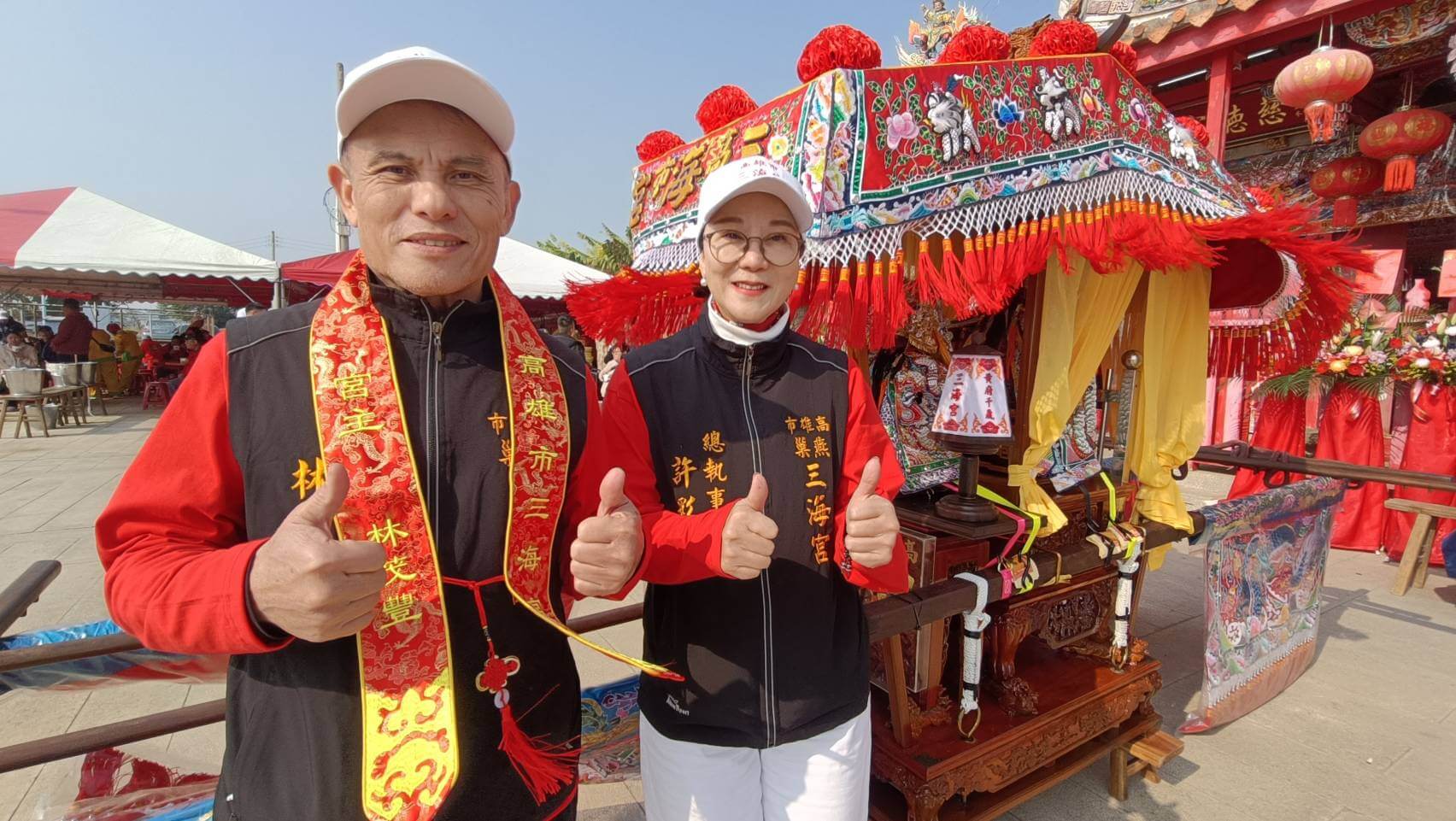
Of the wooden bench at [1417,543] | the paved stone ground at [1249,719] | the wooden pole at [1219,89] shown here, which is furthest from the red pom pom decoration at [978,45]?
the wooden pole at [1219,89]

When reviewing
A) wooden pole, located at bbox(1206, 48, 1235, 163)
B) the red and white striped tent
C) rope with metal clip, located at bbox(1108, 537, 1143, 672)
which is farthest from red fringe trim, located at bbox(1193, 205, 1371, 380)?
the red and white striped tent

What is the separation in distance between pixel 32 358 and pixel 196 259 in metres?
6.07

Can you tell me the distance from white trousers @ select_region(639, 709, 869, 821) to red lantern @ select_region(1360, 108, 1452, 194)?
28.6ft

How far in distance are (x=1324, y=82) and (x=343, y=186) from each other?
310 inches

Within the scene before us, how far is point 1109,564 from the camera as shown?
2.86 metres

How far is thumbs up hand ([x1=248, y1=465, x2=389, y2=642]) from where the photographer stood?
2.56ft

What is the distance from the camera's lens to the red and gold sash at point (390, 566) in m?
0.96

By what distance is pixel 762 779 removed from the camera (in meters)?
1.44

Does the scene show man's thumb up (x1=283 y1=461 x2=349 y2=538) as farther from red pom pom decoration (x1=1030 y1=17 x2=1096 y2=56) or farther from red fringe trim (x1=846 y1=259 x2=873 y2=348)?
red pom pom decoration (x1=1030 y1=17 x2=1096 y2=56)

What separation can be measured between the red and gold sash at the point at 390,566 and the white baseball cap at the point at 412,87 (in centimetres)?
A: 30

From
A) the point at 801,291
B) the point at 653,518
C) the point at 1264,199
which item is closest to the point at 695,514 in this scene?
the point at 653,518

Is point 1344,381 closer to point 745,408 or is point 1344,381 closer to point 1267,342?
point 1267,342

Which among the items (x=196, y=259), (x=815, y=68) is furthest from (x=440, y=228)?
(x=196, y=259)

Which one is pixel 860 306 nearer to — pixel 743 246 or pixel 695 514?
pixel 743 246
